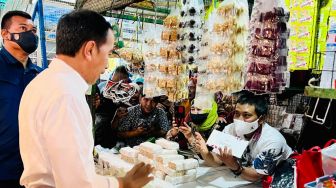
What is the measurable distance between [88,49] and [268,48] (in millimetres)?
1078

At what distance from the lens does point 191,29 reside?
7.23 ft

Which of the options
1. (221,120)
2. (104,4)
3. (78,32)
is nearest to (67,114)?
(78,32)

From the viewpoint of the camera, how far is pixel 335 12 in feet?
6.28

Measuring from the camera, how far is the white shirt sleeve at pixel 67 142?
3.47 ft

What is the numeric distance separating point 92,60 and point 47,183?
0.49m

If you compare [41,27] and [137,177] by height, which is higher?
[41,27]

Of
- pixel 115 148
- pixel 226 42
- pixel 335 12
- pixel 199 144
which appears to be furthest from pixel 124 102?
pixel 335 12

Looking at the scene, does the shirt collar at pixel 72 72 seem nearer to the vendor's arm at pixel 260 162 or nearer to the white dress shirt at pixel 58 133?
the white dress shirt at pixel 58 133

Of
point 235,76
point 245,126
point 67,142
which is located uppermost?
point 235,76

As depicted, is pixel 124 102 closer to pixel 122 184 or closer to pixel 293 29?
pixel 293 29

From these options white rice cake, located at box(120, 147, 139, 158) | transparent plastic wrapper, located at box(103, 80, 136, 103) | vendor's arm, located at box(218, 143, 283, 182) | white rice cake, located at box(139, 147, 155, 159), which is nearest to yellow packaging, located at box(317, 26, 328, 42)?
vendor's arm, located at box(218, 143, 283, 182)

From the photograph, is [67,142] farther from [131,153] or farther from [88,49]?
[131,153]

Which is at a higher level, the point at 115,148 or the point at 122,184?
the point at 122,184

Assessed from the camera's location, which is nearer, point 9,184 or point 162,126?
point 9,184
